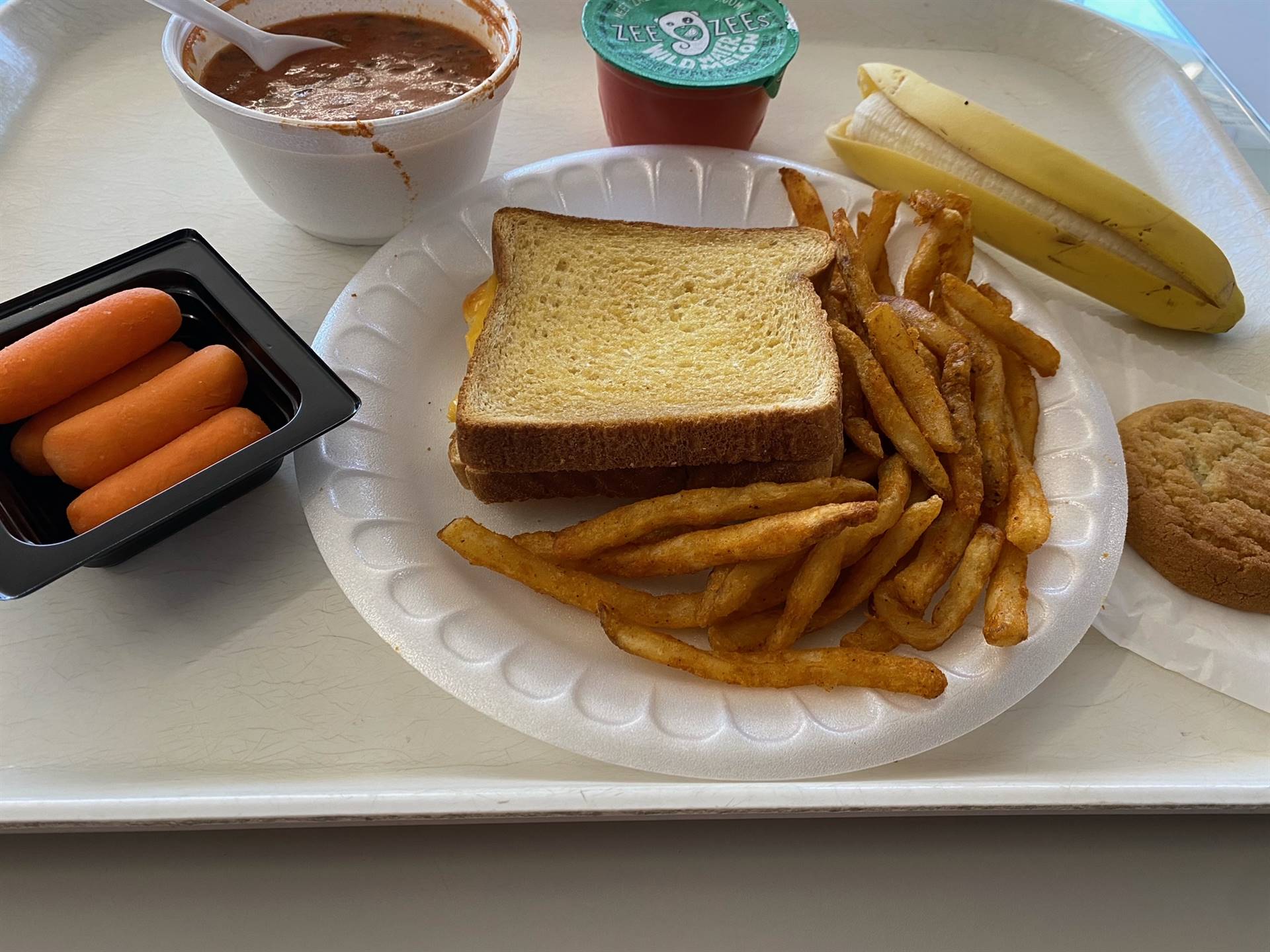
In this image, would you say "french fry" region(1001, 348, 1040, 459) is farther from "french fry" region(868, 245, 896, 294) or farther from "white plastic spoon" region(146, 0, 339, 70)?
"white plastic spoon" region(146, 0, 339, 70)

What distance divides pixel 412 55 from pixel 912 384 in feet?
4.40

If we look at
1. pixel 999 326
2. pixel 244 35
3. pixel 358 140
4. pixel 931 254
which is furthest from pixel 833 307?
pixel 244 35

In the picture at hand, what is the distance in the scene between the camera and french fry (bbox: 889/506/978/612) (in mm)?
1417

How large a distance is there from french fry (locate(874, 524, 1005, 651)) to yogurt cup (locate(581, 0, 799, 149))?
1.25 metres

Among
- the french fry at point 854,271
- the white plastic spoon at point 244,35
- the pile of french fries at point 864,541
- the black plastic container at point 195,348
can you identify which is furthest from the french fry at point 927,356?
the white plastic spoon at point 244,35

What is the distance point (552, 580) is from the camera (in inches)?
56.8

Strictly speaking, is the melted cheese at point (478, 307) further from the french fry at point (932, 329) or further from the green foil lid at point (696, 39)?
the french fry at point (932, 329)

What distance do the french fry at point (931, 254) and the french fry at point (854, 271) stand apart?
0.26 feet

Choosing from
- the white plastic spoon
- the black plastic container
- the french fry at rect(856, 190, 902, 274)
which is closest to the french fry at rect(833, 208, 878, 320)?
the french fry at rect(856, 190, 902, 274)

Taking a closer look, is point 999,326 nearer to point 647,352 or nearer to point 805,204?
point 805,204

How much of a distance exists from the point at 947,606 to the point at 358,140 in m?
1.41

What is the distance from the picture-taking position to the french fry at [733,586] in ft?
4.52

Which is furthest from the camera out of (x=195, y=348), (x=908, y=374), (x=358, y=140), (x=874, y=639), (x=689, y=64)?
(x=689, y=64)

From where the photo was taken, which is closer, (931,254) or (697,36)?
(931,254)
